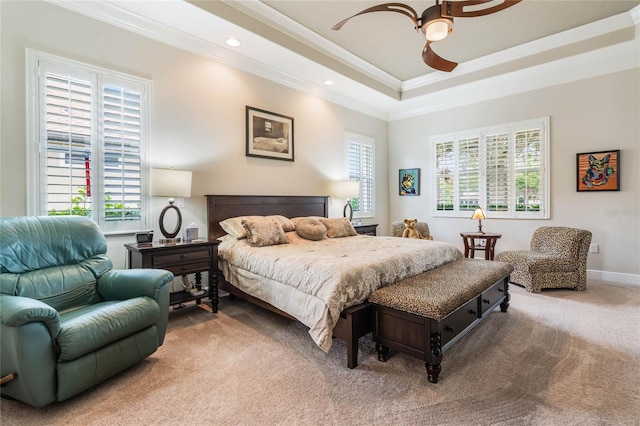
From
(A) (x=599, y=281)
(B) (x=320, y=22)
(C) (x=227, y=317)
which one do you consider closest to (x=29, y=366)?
(C) (x=227, y=317)

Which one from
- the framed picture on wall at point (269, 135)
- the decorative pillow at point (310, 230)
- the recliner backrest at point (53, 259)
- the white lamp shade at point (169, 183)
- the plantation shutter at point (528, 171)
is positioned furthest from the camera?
the plantation shutter at point (528, 171)

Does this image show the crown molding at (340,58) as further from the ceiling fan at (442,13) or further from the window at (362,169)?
the ceiling fan at (442,13)

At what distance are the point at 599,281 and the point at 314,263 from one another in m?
4.43

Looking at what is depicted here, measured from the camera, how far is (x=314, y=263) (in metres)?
2.52

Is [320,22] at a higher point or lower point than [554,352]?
higher

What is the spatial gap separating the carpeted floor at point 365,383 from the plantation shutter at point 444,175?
3182 millimetres

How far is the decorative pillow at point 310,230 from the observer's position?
3.81m

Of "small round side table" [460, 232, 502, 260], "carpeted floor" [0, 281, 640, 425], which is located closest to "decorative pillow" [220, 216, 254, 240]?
"carpeted floor" [0, 281, 640, 425]

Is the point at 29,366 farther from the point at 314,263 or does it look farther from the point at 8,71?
the point at 8,71

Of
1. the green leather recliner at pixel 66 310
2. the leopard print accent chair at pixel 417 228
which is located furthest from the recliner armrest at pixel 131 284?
the leopard print accent chair at pixel 417 228

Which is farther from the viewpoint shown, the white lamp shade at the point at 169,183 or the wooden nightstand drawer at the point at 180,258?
the white lamp shade at the point at 169,183

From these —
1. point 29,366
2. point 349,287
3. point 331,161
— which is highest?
point 331,161

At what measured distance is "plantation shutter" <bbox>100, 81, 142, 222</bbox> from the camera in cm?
307

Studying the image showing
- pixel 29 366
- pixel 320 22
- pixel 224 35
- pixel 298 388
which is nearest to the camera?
pixel 29 366
